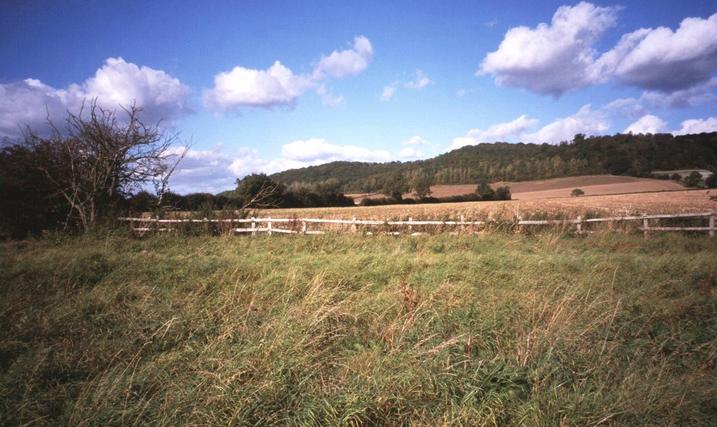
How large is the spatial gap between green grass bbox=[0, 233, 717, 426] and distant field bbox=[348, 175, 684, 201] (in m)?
46.6

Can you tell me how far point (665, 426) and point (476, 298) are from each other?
2671mm

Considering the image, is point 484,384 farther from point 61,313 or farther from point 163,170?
point 163,170

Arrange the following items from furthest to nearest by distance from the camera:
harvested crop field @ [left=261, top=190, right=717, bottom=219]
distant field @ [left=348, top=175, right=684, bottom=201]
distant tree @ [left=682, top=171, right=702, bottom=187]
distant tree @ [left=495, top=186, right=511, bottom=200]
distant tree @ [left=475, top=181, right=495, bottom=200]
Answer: distant tree @ [left=475, top=181, right=495, bottom=200] < distant tree @ [left=495, top=186, right=511, bottom=200] < distant field @ [left=348, top=175, right=684, bottom=201] < distant tree @ [left=682, top=171, right=702, bottom=187] < harvested crop field @ [left=261, top=190, right=717, bottom=219]

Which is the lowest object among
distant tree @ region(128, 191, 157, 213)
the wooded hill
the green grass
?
the green grass

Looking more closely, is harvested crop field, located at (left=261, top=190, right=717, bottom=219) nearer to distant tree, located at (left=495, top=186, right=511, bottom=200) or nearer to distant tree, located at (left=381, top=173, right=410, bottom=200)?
distant tree, located at (left=495, top=186, right=511, bottom=200)

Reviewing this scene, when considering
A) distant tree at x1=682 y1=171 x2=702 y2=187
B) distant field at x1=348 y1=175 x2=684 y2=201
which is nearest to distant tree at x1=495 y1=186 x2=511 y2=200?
distant field at x1=348 y1=175 x2=684 y2=201

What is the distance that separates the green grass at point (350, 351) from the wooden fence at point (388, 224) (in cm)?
822

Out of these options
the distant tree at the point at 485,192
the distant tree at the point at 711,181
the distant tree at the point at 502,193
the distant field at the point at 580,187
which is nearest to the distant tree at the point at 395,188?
the distant field at the point at 580,187

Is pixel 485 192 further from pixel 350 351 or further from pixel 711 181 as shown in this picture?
pixel 350 351

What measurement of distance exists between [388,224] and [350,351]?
12550mm

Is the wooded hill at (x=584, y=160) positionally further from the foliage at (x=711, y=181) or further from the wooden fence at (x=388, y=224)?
the wooden fence at (x=388, y=224)

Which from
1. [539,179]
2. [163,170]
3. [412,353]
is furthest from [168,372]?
[539,179]

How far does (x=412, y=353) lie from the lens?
10.1 ft

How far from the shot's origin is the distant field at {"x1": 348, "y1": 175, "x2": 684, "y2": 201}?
47759 mm
